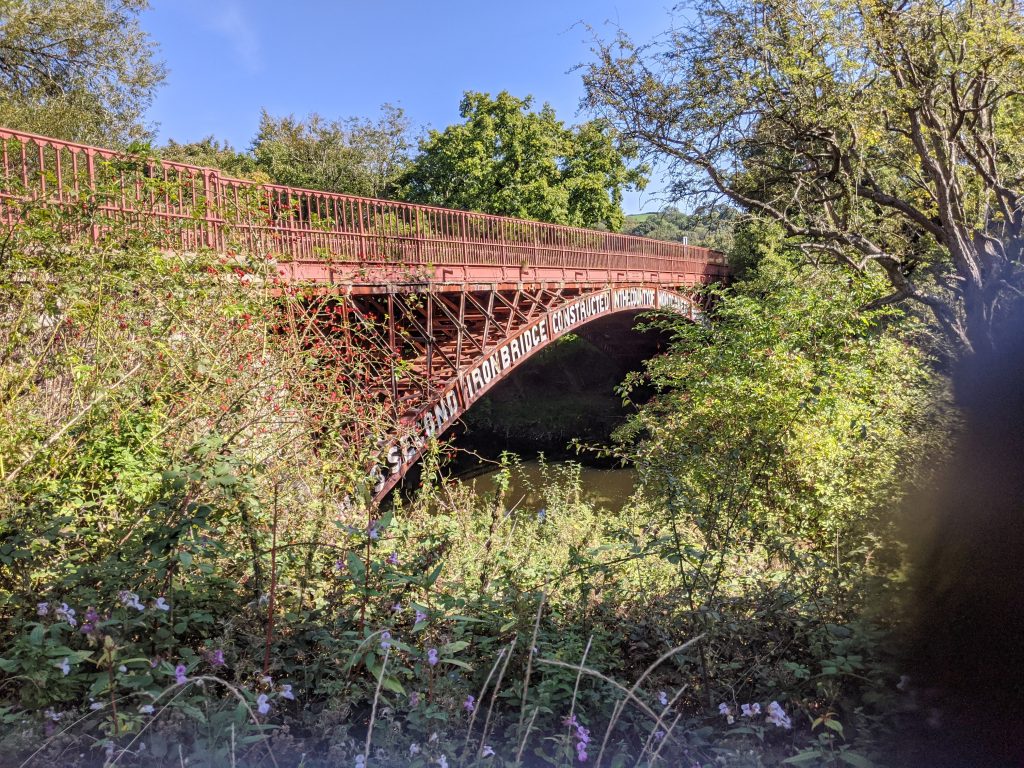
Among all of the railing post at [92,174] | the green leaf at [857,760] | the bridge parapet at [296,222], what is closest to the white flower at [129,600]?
the green leaf at [857,760]

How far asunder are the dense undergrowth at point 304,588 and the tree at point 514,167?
2062cm

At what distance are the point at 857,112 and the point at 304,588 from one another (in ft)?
28.9

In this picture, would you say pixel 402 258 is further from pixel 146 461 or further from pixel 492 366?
pixel 146 461

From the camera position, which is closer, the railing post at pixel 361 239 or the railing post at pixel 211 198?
the railing post at pixel 211 198

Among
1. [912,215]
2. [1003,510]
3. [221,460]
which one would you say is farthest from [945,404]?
[912,215]

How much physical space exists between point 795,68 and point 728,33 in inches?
49.6

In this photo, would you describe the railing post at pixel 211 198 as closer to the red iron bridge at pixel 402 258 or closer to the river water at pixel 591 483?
the red iron bridge at pixel 402 258

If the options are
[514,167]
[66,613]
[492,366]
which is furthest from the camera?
[514,167]

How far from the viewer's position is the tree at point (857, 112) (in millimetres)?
8086

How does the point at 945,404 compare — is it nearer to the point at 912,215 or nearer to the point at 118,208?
the point at 118,208

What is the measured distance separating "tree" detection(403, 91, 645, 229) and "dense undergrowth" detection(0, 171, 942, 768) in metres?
20.6

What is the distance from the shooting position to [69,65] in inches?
647

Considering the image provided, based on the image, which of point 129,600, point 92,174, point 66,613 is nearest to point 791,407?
point 129,600

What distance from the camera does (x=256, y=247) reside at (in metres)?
5.22
